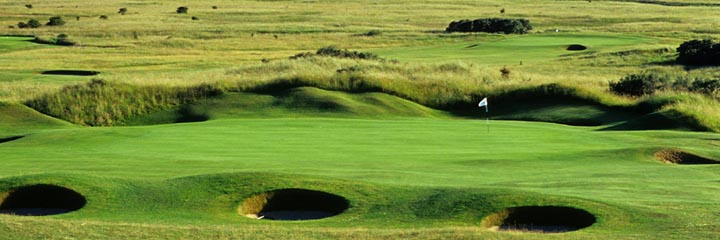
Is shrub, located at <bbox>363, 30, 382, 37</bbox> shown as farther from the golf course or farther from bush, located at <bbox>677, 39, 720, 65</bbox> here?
bush, located at <bbox>677, 39, 720, 65</bbox>

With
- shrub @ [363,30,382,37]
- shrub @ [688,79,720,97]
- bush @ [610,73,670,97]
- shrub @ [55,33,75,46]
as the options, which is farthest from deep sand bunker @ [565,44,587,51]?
shrub @ [55,33,75,46]

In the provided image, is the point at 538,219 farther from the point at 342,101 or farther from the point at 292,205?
the point at 342,101

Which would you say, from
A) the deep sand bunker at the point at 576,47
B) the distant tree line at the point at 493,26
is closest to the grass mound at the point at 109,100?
the deep sand bunker at the point at 576,47

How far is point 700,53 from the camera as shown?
53750mm

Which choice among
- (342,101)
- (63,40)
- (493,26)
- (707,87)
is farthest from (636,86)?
(63,40)

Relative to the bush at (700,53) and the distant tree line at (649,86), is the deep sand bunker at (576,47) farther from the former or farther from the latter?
the distant tree line at (649,86)

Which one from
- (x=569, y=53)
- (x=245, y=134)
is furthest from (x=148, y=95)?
(x=569, y=53)

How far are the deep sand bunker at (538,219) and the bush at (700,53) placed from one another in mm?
40691

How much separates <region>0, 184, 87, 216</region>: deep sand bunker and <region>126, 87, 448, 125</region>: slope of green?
17.3 metres

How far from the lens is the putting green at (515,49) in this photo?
193 feet

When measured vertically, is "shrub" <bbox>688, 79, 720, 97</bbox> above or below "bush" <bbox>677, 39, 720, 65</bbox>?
above

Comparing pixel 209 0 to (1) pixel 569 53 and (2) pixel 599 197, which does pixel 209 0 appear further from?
(2) pixel 599 197

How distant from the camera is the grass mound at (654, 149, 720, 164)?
72.5ft

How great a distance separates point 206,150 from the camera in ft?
75.9
